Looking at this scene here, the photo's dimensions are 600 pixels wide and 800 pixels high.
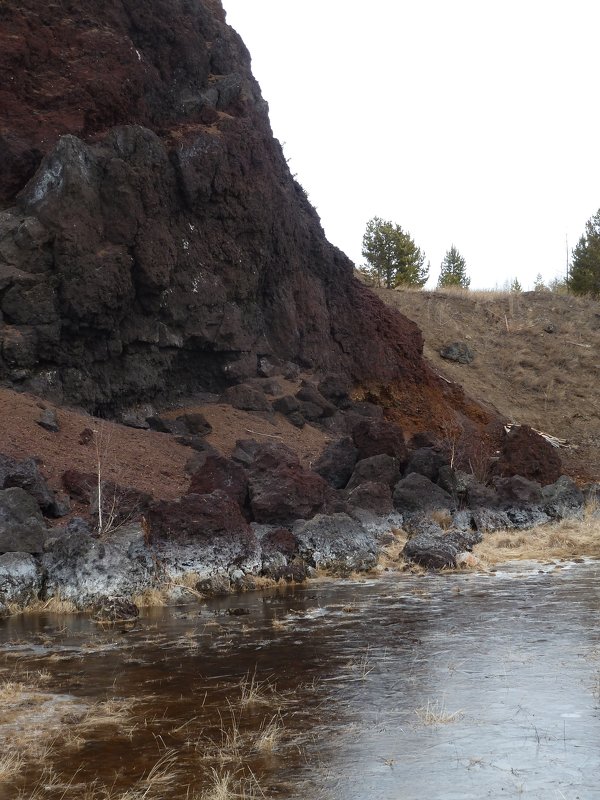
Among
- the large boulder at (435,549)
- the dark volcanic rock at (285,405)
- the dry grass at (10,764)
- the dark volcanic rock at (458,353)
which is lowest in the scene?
the large boulder at (435,549)

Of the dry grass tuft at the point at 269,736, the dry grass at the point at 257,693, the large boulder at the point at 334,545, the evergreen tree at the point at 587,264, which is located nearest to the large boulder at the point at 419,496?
the large boulder at the point at 334,545

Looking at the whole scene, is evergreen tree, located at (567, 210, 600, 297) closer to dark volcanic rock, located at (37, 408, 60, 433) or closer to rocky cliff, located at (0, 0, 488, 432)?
rocky cliff, located at (0, 0, 488, 432)

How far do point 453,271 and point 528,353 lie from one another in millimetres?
19239

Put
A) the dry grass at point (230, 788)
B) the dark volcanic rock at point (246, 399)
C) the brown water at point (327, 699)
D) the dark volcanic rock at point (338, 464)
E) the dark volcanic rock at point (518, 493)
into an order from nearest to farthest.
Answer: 1. the dry grass at point (230, 788)
2. the brown water at point (327, 699)
3. the dark volcanic rock at point (518, 493)
4. the dark volcanic rock at point (338, 464)
5. the dark volcanic rock at point (246, 399)

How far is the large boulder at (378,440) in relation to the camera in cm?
2372

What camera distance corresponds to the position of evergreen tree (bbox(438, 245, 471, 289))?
6462cm

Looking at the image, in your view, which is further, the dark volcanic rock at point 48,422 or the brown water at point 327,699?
the dark volcanic rock at point 48,422

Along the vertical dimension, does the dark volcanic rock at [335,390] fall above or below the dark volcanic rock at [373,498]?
above

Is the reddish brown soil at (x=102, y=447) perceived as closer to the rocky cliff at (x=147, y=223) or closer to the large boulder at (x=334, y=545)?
the rocky cliff at (x=147, y=223)

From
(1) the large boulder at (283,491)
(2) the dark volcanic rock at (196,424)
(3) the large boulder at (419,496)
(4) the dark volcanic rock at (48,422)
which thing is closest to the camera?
(1) the large boulder at (283,491)

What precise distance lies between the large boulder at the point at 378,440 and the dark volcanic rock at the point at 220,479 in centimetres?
601

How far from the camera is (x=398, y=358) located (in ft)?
114

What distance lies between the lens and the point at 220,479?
18.2 metres

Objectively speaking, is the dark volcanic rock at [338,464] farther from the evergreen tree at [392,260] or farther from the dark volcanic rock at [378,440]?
the evergreen tree at [392,260]
